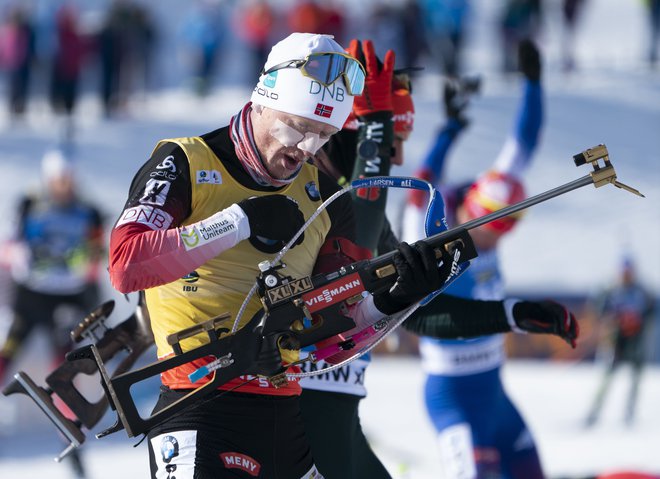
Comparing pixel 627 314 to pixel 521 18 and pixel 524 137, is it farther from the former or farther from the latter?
pixel 521 18

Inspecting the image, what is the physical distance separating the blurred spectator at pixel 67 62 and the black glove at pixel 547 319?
13047 mm

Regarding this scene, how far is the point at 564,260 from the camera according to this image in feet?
49.3

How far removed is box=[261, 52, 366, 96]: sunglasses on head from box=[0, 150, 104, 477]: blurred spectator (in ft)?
21.5

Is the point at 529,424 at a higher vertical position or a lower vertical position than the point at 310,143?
lower

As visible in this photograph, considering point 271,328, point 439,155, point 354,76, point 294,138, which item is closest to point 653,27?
point 439,155

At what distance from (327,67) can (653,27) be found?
50.0ft

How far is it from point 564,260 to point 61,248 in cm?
680

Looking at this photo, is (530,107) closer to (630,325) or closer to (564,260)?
(630,325)

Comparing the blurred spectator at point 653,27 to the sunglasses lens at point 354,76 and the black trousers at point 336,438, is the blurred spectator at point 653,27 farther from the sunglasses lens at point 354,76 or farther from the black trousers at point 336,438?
the sunglasses lens at point 354,76

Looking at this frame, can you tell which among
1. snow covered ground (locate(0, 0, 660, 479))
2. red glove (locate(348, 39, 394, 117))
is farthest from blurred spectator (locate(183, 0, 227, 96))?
red glove (locate(348, 39, 394, 117))

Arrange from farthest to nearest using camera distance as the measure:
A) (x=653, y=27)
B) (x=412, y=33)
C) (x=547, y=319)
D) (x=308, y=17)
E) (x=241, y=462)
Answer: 1. (x=653, y=27)
2. (x=412, y=33)
3. (x=308, y=17)
4. (x=547, y=319)
5. (x=241, y=462)

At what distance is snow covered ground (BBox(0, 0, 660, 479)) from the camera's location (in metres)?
10.1

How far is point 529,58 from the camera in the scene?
615 centimetres

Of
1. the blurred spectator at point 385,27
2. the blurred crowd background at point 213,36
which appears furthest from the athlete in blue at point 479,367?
the blurred spectator at point 385,27
